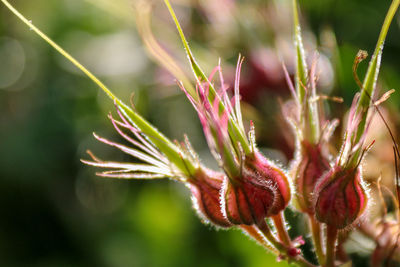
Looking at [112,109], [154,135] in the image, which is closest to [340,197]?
[154,135]

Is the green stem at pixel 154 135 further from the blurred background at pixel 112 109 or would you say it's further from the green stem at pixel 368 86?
the blurred background at pixel 112 109

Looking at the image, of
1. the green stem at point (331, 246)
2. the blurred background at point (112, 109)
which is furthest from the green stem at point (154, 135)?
the blurred background at point (112, 109)

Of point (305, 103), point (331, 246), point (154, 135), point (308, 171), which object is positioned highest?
point (154, 135)

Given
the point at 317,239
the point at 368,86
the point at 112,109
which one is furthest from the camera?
the point at 112,109

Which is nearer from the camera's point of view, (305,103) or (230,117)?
(230,117)

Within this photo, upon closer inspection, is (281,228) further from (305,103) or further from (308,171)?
(305,103)

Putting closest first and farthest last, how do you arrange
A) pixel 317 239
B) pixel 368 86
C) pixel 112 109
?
pixel 368 86 < pixel 317 239 < pixel 112 109

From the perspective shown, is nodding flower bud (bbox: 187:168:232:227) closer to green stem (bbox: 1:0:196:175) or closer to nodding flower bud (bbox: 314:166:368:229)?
green stem (bbox: 1:0:196:175)
